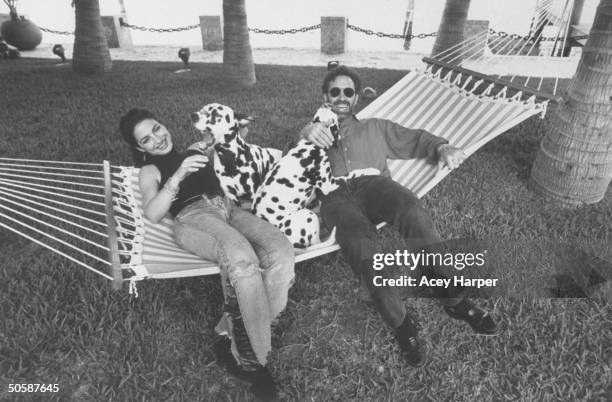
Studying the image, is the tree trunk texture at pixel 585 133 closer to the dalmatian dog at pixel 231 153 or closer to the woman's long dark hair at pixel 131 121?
the dalmatian dog at pixel 231 153

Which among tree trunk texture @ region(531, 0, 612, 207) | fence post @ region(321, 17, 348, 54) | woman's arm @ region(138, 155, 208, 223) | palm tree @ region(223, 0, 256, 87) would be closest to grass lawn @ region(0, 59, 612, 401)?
tree trunk texture @ region(531, 0, 612, 207)

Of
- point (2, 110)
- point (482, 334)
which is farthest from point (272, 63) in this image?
point (482, 334)

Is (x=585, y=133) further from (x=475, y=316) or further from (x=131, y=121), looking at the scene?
(x=131, y=121)

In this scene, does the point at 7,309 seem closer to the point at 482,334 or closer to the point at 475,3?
the point at 482,334

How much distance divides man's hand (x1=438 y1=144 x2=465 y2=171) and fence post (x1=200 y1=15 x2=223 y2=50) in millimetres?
9380

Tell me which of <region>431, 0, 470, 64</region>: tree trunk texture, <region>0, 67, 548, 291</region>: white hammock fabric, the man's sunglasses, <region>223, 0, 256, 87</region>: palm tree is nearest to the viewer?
<region>0, 67, 548, 291</region>: white hammock fabric

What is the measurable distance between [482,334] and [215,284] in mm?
1608

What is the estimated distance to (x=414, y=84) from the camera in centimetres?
369

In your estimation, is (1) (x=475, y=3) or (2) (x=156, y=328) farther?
(1) (x=475, y=3)

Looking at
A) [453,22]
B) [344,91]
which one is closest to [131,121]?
[344,91]

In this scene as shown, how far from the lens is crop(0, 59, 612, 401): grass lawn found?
6.79ft

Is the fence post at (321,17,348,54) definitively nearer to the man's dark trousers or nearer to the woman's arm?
the man's dark trousers

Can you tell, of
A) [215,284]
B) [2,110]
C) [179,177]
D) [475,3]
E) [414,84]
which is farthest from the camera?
[475,3]

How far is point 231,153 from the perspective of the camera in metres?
2.31
